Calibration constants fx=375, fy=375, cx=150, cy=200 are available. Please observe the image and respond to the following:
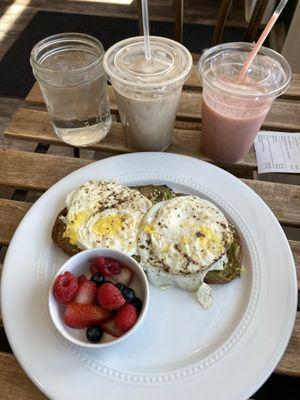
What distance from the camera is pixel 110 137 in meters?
1.40

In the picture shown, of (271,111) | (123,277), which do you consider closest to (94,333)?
(123,277)

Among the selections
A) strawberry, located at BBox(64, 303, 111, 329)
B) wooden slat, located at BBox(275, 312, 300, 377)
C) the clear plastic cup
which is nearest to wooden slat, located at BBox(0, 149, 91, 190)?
the clear plastic cup

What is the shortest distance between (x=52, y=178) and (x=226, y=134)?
604 mm

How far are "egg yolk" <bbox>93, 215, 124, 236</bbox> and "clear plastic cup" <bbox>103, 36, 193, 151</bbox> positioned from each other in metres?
0.36

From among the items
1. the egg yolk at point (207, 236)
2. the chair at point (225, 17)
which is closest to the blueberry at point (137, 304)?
the egg yolk at point (207, 236)

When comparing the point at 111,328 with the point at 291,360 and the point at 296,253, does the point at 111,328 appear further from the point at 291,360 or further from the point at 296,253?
the point at 296,253

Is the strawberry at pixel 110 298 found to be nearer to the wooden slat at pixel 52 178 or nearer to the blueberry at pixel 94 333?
the blueberry at pixel 94 333

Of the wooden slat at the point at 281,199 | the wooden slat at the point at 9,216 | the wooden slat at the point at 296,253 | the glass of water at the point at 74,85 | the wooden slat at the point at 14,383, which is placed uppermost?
the glass of water at the point at 74,85

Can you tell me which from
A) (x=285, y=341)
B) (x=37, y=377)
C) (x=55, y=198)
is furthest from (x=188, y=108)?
(x=37, y=377)

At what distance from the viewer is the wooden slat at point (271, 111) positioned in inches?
56.5

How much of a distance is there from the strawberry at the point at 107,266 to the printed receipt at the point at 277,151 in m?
0.65

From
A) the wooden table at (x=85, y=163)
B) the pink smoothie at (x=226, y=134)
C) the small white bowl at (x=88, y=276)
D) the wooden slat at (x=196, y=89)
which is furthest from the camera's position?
the wooden slat at (x=196, y=89)

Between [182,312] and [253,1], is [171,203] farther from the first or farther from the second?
[253,1]

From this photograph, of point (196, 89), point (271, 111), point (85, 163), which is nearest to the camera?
point (85, 163)
